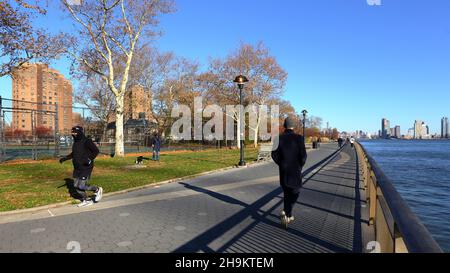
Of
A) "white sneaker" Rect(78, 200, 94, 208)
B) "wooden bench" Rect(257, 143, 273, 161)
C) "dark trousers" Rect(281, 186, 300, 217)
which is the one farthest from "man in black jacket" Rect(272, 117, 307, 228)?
"wooden bench" Rect(257, 143, 273, 161)

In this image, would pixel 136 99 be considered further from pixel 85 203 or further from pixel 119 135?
pixel 85 203

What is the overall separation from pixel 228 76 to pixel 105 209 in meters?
33.2

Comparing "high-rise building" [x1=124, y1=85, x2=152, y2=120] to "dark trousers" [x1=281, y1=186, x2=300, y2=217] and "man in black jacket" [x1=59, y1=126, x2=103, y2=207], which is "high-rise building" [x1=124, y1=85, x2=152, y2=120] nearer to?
"man in black jacket" [x1=59, y1=126, x2=103, y2=207]

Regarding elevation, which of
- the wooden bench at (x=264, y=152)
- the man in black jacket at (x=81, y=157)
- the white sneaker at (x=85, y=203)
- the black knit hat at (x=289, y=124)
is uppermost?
the black knit hat at (x=289, y=124)

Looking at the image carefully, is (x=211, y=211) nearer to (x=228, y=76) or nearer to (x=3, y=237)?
(x=3, y=237)

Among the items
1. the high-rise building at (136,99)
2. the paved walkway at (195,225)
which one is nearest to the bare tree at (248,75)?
the high-rise building at (136,99)

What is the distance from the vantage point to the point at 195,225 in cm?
571

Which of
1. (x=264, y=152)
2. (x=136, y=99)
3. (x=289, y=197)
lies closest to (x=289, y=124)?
(x=289, y=197)

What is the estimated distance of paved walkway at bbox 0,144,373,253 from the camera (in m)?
4.64

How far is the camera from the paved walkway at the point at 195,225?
15.2 ft

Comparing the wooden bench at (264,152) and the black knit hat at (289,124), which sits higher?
the black knit hat at (289,124)

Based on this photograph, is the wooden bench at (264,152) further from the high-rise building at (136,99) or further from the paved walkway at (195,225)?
the high-rise building at (136,99)
